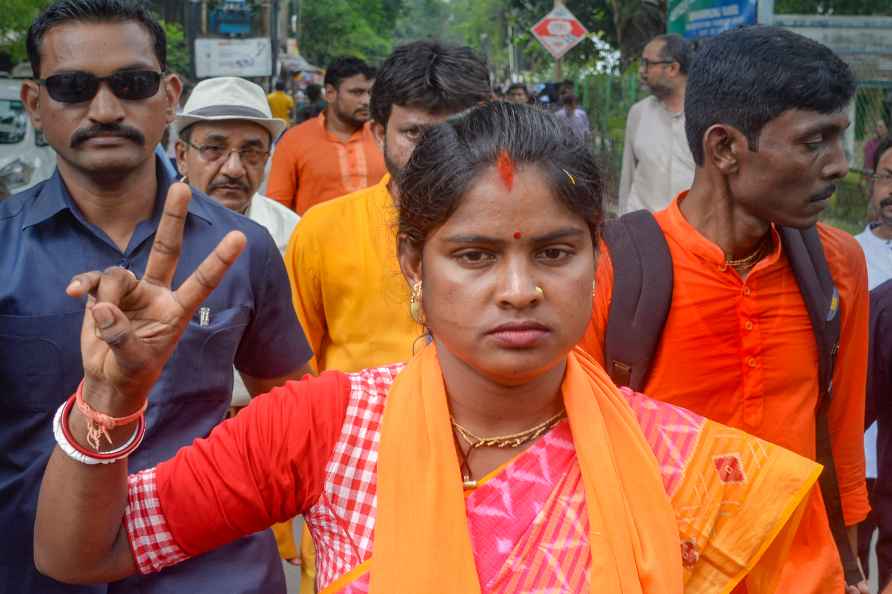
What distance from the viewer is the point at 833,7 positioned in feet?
72.2

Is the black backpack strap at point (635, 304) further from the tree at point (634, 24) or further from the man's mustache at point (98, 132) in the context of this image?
the tree at point (634, 24)

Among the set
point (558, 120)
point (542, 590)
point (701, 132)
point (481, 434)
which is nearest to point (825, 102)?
point (701, 132)

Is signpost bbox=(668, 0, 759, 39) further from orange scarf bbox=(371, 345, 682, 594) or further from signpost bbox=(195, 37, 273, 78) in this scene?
orange scarf bbox=(371, 345, 682, 594)

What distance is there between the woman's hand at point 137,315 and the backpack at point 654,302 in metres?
1.26

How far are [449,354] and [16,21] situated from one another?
738 cm

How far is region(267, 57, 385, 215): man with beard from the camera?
6.87m

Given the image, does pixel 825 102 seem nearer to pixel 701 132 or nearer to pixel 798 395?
pixel 701 132

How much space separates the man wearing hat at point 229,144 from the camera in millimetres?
4832

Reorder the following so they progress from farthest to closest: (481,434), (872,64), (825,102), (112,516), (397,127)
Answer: (872,64), (397,127), (825,102), (481,434), (112,516)

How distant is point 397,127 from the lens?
393 cm

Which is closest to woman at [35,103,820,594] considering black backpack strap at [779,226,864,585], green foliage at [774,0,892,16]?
black backpack strap at [779,226,864,585]

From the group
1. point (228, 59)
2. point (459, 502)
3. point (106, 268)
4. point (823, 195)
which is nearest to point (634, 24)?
point (228, 59)

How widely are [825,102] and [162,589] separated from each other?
199 cm

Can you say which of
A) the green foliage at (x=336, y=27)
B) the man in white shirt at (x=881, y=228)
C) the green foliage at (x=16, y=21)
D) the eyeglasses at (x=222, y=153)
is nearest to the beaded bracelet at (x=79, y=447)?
the eyeglasses at (x=222, y=153)
